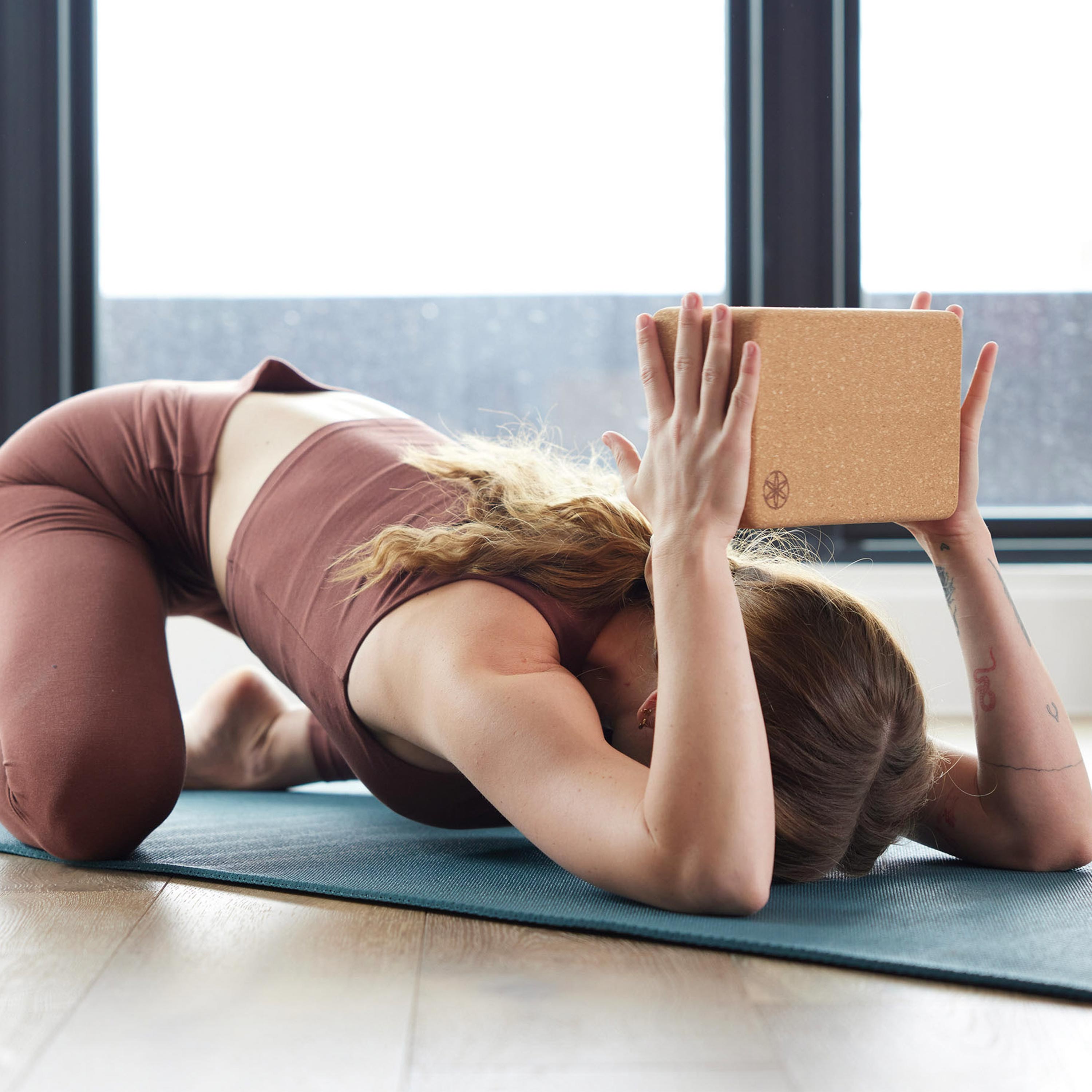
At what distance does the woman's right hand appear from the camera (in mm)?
898

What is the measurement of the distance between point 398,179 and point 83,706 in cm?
199

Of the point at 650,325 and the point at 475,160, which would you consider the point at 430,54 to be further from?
the point at 650,325

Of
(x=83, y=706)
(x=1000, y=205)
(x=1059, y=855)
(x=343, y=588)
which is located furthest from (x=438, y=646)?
(x=1000, y=205)

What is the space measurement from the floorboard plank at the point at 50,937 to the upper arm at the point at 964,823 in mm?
771

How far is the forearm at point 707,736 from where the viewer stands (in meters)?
0.85

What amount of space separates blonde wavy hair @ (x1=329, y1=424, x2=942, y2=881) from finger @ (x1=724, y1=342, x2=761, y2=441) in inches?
6.7

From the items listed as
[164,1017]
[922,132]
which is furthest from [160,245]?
[164,1017]

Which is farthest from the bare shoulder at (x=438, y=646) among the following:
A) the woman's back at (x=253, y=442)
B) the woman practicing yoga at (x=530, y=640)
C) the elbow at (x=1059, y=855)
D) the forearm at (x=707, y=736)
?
the elbow at (x=1059, y=855)

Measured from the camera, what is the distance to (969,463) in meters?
1.12

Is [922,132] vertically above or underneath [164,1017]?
above

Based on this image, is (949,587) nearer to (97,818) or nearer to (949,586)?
(949,586)

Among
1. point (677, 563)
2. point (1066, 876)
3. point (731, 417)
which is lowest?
point (1066, 876)

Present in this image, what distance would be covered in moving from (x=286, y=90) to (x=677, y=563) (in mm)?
2340

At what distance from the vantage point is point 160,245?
286 cm
